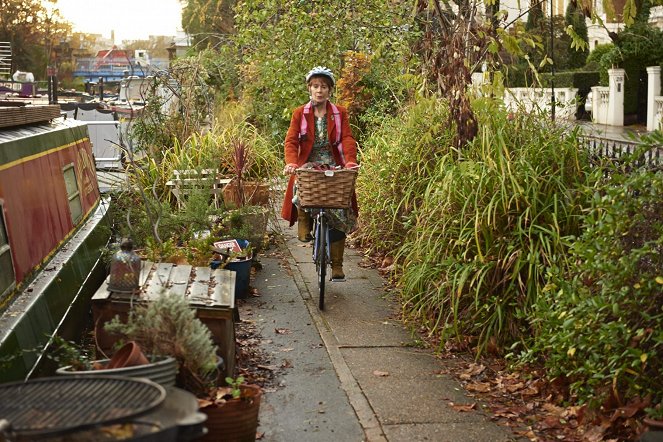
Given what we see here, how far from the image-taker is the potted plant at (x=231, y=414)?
189 inches

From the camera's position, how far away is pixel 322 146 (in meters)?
9.17

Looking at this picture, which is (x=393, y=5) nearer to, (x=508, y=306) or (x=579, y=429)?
(x=508, y=306)

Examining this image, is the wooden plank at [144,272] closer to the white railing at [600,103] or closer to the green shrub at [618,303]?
the green shrub at [618,303]

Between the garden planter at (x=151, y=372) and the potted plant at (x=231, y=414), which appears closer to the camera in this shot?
the garden planter at (x=151, y=372)

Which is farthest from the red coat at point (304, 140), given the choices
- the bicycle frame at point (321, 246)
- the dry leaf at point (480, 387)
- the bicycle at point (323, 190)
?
the dry leaf at point (480, 387)

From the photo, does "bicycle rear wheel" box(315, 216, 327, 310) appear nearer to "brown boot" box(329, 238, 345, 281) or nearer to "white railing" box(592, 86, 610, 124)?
"brown boot" box(329, 238, 345, 281)

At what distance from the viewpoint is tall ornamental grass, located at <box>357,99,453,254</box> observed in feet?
30.7

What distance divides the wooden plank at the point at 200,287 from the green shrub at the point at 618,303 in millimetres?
2074

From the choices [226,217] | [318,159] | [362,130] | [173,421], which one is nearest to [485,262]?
[318,159]

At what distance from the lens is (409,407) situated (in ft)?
19.5

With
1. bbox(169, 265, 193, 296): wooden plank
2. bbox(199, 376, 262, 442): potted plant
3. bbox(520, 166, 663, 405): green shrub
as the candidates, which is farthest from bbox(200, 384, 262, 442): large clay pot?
bbox(520, 166, 663, 405): green shrub

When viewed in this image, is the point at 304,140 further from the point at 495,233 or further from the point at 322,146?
the point at 495,233

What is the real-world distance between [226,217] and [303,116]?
4.41 ft

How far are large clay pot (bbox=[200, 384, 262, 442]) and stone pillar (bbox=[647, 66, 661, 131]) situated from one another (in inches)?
1140
